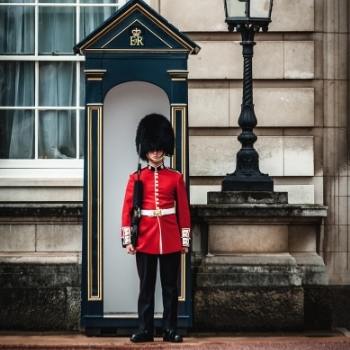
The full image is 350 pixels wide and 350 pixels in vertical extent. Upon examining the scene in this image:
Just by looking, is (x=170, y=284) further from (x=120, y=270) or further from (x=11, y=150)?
(x=11, y=150)

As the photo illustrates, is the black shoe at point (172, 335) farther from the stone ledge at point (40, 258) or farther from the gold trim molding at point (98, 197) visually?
the stone ledge at point (40, 258)

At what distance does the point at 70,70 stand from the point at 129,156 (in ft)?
6.04

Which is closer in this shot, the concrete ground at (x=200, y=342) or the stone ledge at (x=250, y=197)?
the concrete ground at (x=200, y=342)

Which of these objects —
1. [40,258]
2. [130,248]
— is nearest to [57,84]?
[40,258]

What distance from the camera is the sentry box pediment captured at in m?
10.6

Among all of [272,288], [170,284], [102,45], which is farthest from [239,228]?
[102,45]

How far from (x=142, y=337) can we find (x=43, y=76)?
3.28 m

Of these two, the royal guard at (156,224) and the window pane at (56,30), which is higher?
the window pane at (56,30)

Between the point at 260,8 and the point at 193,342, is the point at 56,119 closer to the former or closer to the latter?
the point at 260,8

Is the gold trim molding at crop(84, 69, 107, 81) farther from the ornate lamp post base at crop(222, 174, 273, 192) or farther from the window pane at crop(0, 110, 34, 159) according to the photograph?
the window pane at crop(0, 110, 34, 159)

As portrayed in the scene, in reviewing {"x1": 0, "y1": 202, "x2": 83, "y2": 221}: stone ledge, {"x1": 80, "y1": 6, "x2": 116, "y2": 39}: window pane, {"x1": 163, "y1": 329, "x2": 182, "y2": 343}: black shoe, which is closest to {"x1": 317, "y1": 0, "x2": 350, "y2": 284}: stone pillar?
{"x1": 80, "y1": 6, "x2": 116, "y2": 39}: window pane

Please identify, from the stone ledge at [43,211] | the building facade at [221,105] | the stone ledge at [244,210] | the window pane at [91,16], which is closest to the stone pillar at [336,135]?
the building facade at [221,105]

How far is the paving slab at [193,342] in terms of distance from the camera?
1028 centimetres

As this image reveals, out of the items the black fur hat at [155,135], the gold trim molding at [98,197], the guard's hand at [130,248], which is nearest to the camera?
the guard's hand at [130,248]
